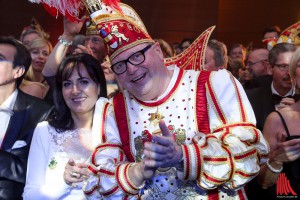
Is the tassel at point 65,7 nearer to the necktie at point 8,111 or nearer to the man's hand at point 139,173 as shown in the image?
the necktie at point 8,111

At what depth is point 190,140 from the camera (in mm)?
2258

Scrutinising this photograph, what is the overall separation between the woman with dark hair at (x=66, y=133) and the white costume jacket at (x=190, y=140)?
38cm

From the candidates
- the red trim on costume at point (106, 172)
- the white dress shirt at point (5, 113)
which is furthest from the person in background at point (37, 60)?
the red trim on costume at point (106, 172)

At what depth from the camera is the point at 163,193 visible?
2279 mm

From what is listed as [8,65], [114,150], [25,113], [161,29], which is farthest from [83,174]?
[161,29]

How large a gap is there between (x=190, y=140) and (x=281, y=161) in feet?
1.93

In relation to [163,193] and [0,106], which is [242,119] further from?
[0,106]

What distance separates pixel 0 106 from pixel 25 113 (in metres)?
0.15

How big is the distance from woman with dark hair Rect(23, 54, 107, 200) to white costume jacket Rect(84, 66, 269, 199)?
0.38m

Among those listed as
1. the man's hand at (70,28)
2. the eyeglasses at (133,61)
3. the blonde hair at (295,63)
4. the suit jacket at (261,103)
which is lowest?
the suit jacket at (261,103)

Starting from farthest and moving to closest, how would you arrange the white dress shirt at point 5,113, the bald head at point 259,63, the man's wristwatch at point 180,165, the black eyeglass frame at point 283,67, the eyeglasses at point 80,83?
the bald head at point 259,63 < the black eyeglass frame at point 283,67 < the white dress shirt at point 5,113 < the eyeglasses at point 80,83 < the man's wristwatch at point 180,165

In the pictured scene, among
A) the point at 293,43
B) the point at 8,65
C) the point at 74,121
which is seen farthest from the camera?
the point at 293,43

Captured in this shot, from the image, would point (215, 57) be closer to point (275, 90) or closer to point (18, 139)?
point (275, 90)

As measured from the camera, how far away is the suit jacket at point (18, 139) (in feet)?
9.67
